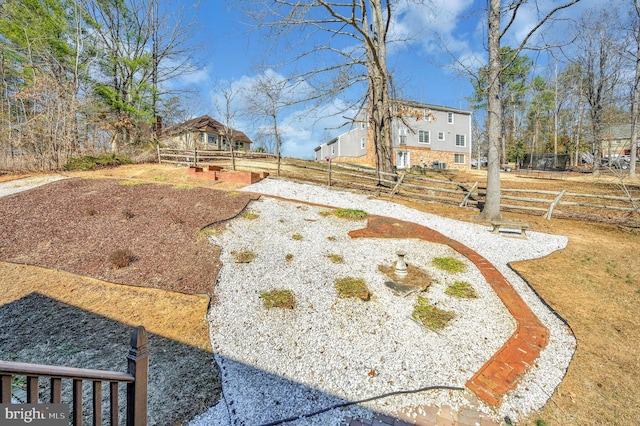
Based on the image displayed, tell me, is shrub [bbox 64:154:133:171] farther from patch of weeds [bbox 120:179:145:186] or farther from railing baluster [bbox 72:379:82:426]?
railing baluster [bbox 72:379:82:426]

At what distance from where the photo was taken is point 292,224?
23.4 feet

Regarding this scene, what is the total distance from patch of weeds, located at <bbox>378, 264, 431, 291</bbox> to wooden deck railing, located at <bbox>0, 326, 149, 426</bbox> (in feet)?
13.1

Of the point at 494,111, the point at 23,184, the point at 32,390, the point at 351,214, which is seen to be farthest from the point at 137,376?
the point at 23,184

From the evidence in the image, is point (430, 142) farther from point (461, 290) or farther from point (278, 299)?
point (278, 299)

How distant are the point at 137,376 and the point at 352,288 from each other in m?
3.28

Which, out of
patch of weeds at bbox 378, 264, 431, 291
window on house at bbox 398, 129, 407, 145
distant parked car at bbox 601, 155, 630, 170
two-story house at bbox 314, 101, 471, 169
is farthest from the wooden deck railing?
window on house at bbox 398, 129, 407, 145

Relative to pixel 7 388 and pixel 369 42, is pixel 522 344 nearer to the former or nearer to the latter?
pixel 7 388

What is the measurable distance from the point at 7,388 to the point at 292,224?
6.09 meters

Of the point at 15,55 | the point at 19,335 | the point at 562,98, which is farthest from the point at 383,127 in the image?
the point at 562,98

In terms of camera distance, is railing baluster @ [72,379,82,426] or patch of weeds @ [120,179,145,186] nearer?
railing baluster @ [72,379,82,426]

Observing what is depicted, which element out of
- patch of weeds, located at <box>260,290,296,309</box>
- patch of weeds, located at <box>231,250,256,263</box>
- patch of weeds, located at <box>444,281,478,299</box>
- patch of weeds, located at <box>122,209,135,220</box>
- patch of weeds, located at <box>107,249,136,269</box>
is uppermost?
patch of weeds, located at <box>122,209,135,220</box>

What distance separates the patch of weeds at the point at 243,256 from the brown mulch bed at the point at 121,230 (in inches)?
13.5

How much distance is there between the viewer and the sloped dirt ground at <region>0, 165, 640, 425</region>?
2.68 m

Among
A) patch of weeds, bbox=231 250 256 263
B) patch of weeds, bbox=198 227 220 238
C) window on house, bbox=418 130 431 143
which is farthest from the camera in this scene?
window on house, bbox=418 130 431 143
